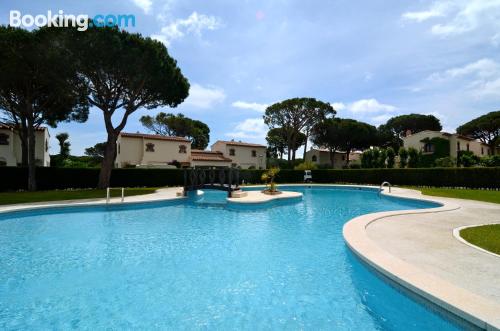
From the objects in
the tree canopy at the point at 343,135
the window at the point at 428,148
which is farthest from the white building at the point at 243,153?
the window at the point at 428,148

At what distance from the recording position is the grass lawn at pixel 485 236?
5817 millimetres

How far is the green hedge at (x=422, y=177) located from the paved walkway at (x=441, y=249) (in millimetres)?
16067

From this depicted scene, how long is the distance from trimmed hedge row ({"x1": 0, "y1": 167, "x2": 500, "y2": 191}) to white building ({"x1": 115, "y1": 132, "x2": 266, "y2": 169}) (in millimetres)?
4197

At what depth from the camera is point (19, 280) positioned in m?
5.42

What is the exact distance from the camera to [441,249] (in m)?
5.73

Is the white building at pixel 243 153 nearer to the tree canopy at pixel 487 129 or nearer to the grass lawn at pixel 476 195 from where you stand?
the grass lawn at pixel 476 195

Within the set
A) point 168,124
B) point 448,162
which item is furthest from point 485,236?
point 168,124

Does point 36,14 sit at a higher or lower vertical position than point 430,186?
higher

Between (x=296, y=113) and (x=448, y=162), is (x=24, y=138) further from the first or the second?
(x=448, y=162)

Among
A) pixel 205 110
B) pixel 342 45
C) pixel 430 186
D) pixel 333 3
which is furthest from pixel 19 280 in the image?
pixel 430 186

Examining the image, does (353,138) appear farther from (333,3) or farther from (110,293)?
(110,293)

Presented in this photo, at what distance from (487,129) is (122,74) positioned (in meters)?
60.2

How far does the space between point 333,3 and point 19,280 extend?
14.5 m

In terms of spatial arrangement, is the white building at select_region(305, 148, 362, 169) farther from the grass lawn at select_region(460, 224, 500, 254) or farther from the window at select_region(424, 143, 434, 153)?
the grass lawn at select_region(460, 224, 500, 254)
